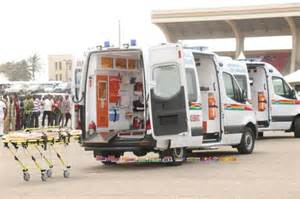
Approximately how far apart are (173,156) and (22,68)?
408 feet

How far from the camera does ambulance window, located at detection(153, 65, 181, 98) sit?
13586 millimetres

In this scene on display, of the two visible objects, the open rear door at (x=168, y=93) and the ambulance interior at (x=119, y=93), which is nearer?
the open rear door at (x=168, y=93)

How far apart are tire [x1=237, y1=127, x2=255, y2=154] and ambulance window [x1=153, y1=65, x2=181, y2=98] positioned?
377 cm

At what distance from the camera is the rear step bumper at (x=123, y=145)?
13.4 metres

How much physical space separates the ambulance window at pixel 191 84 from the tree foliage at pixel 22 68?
12214cm

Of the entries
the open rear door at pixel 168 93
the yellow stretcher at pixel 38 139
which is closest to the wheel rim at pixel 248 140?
the open rear door at pixel 168 93

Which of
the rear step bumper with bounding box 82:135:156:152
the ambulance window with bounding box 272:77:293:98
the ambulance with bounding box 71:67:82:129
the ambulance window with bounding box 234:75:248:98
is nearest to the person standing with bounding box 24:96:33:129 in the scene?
the ambulance window with bounding box 272:77:293:98

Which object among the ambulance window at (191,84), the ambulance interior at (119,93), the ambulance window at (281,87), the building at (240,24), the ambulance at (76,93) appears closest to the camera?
the ambulance window at (191,84)

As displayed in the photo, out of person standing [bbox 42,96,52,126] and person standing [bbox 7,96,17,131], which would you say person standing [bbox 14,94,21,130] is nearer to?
person standing [bbox 7,96,17,131]

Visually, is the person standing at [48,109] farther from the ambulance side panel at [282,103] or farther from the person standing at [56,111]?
the ambulance side panel at [282,103]

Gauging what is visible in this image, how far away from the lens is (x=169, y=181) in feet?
38.4

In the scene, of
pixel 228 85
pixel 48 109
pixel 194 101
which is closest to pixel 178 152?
pixel 194 101

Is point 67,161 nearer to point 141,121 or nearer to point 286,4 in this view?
point 141,121

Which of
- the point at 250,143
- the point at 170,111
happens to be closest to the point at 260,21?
the point at 250,143
